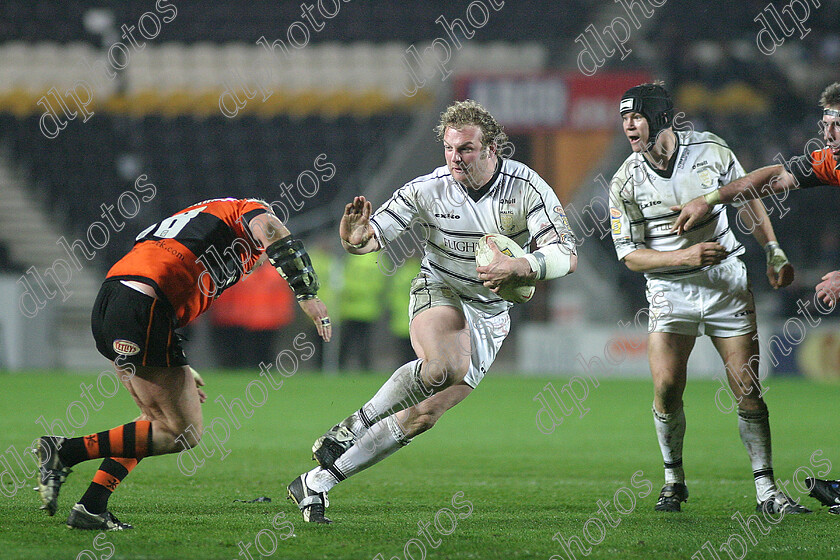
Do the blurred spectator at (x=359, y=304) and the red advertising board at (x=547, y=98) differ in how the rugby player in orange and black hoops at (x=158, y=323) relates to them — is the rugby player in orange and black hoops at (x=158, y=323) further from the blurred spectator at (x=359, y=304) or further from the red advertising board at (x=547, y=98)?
the red advertising board at (x=547, y=98)

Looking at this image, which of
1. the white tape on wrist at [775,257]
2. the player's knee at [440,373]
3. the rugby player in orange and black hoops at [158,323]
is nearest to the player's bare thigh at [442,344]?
the player's knee at [440,373]

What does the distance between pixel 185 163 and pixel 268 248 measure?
1548 cm

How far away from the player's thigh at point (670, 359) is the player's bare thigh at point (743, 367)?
23 cm

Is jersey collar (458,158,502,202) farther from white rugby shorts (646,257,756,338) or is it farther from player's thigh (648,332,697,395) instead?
player's thigh (648,332,697,395)

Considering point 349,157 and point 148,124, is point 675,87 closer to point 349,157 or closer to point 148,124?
point 349,157

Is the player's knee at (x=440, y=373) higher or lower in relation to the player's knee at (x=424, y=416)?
higher

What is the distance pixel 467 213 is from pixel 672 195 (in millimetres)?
1289

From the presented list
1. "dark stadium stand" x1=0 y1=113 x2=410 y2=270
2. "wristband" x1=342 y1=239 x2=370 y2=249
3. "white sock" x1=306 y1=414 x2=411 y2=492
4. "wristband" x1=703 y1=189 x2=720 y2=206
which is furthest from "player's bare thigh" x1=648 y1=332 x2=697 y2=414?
"dark stadium stand" x1=0 y1=113 x2=410 y2=270

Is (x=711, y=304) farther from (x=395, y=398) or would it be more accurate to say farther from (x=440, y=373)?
(x=395, y=398)

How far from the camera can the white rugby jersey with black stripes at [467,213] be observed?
5.39 metres

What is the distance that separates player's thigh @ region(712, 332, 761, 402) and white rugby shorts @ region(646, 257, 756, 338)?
0.16 feet

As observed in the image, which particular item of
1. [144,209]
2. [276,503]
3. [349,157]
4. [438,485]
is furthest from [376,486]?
[349,157]

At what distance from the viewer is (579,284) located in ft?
56.2

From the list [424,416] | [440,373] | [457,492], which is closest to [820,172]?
[440,373]
